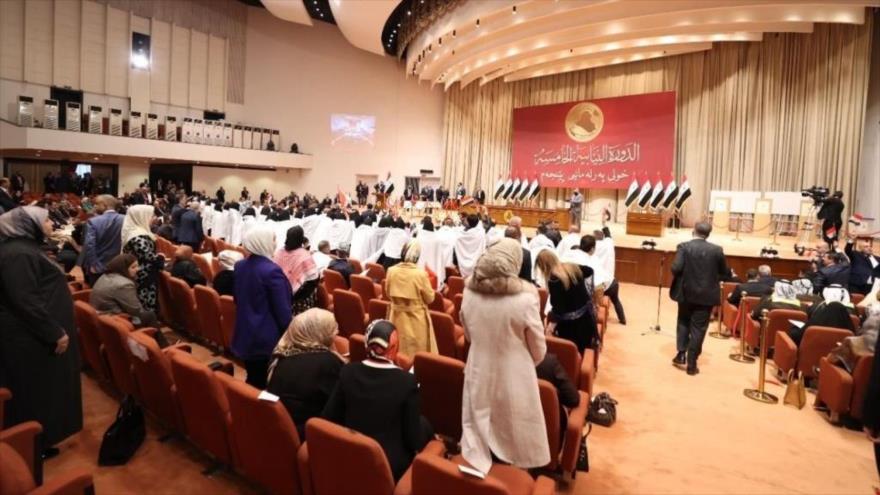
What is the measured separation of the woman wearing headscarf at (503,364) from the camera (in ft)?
7.32

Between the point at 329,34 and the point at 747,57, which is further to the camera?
the point at 329,34

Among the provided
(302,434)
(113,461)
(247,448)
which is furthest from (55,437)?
(302,434)

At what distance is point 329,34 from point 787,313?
21750mm

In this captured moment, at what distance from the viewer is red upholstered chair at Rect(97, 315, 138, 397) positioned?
3.25 m

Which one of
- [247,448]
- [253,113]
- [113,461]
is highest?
[253,113]

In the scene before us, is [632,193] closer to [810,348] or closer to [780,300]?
[780,300]

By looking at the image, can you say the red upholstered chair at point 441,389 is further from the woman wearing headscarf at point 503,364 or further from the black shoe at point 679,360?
the black shoe at point 679,360

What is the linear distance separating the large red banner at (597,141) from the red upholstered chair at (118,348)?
15743 millimetres

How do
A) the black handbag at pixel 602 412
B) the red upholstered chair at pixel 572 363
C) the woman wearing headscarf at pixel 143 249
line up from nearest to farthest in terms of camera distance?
the red upholstered chair at pixel 572 363 < the black handbag at pixel 602 412 < the woman wearing headscarf at pixel 143 249

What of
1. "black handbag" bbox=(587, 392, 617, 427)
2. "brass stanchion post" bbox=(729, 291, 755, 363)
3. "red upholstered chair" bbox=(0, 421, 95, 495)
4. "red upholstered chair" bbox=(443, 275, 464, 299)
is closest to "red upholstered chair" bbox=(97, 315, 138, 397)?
"red upholstered chair" bbox=(0, 421, 95, 495)

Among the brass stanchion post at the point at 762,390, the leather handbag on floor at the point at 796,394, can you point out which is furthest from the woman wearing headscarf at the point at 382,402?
the leather handbag on floor at the point at 796,394

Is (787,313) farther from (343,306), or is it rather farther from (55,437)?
(55,437)

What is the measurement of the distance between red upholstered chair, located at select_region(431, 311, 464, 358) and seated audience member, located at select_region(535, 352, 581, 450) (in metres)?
1.31

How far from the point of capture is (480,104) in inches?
858
